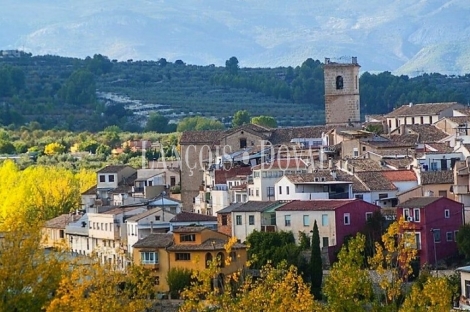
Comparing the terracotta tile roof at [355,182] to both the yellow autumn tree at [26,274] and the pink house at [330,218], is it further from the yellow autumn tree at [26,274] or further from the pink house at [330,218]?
the yellow autumn tree at [26,274]

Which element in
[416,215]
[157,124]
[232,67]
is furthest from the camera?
[232,67]

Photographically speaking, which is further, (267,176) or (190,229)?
(267,176)

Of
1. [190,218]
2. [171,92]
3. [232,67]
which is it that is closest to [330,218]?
[190,218]

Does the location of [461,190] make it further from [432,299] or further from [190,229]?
[432,299]

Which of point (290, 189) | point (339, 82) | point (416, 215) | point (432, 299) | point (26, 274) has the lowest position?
point (432, 299)

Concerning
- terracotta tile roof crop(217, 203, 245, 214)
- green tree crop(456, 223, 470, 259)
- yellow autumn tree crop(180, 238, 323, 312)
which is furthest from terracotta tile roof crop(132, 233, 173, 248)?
yellow autumn tree crop(180, 238, 323, 312)

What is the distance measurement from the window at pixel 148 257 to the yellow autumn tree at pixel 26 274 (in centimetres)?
1269

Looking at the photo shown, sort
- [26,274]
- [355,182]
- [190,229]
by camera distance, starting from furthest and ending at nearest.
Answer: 1. [355,182]
2. [190,229]
3. [26,274]

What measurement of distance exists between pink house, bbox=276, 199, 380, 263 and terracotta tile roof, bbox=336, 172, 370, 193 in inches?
101

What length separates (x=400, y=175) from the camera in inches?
2514

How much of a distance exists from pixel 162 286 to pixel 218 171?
13.7 meters

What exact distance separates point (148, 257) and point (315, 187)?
7.54 meters

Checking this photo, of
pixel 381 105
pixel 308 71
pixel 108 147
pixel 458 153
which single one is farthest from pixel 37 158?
pixel 308 71

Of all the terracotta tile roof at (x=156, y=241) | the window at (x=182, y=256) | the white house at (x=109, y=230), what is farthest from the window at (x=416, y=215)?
the white house at (x=109, y=230)
